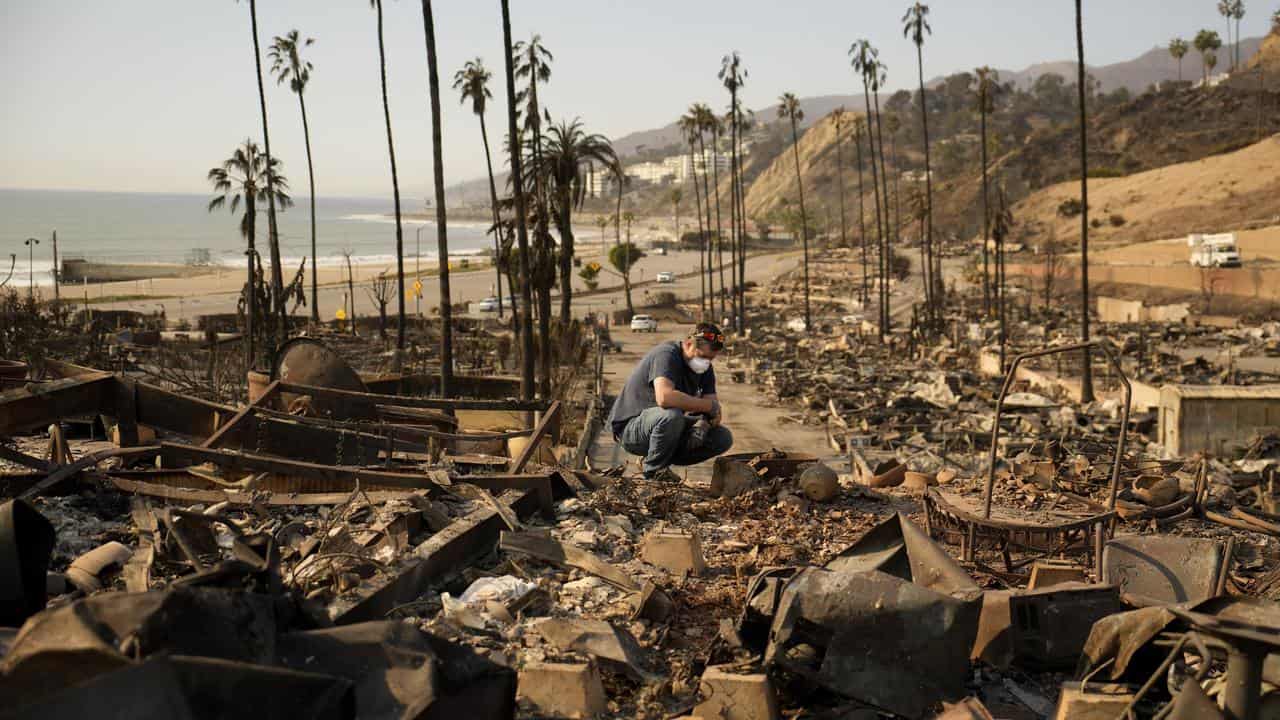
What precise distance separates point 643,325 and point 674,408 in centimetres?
4253

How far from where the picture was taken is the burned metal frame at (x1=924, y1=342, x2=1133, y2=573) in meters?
5.32

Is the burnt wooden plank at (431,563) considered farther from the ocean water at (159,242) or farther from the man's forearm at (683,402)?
the ocean water at (159,242)

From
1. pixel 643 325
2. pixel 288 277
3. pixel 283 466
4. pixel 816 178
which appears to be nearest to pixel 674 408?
pixel 283 466

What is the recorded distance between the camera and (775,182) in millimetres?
198250

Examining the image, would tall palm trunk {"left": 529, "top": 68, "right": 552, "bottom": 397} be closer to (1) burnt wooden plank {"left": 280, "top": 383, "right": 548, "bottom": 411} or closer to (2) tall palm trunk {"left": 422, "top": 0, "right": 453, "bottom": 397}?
(2) tall palm trunk {"left": 422, "top": 0, "right": 453, "bottom": 397}

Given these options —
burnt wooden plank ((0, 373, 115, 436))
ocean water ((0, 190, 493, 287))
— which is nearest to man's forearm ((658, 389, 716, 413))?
burnt wooden plank ((0, 373, 115, 436))

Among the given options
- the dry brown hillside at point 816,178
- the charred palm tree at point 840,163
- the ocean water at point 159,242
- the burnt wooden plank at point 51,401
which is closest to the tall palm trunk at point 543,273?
the burnt wooden plank at point 51,401

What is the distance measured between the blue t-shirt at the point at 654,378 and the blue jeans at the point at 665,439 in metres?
0.10

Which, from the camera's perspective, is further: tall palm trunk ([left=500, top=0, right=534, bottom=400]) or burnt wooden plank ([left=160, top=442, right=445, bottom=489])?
tall palm trunk ([left=500, top=0, right=534, bottom=400])

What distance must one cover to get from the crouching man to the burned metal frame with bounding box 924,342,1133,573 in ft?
5.64

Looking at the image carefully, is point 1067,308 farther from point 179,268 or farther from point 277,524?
point 179,268

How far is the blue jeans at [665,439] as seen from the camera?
727 cm

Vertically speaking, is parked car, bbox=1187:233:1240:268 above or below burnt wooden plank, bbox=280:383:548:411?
above

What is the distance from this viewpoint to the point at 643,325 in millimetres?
49719
